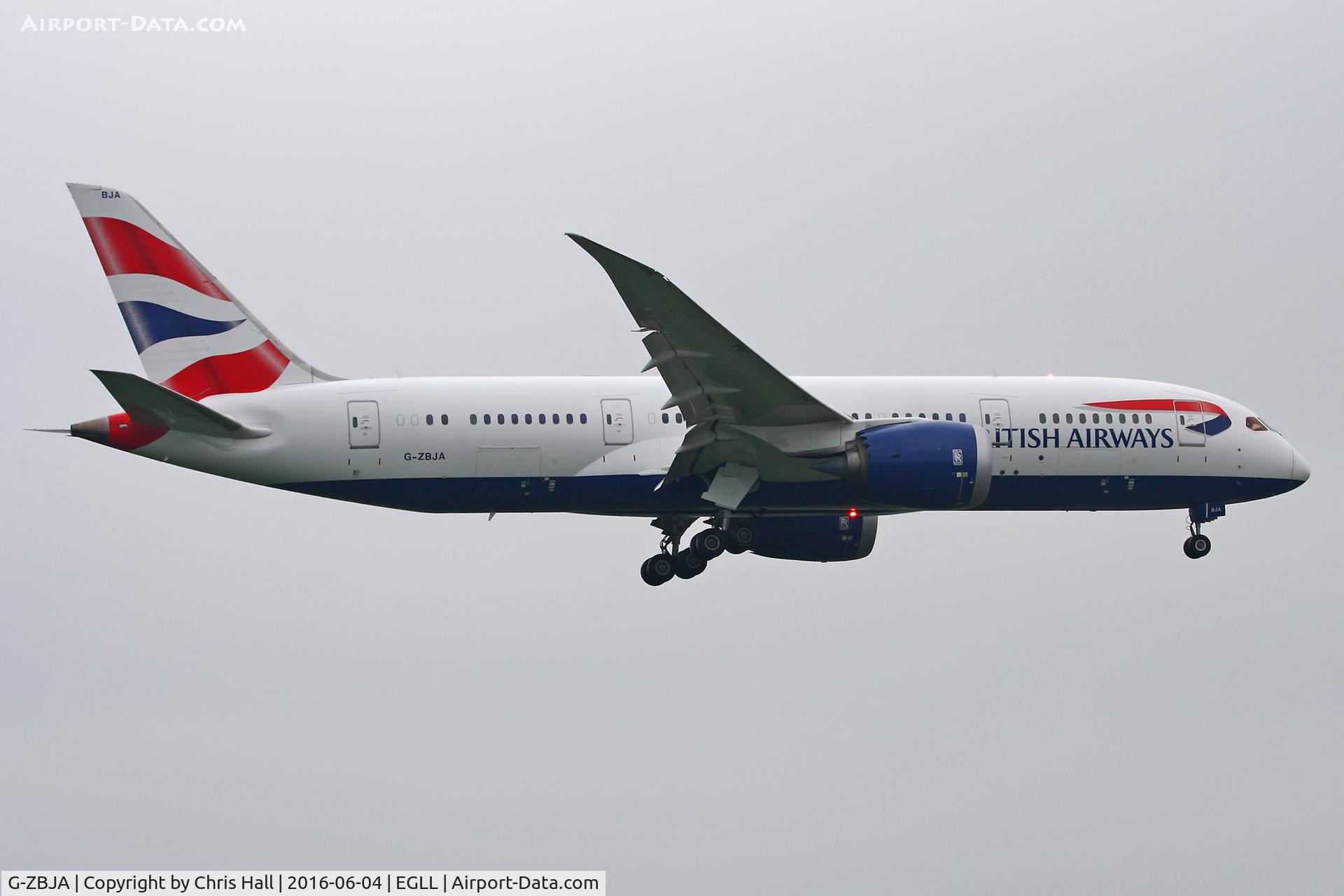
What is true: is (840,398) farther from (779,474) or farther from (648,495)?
(648,495)

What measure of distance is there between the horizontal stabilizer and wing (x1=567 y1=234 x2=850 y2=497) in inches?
328

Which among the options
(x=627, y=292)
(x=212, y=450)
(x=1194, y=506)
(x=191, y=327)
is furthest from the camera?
(x=1194, y=506)

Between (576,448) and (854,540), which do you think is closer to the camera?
(576,448)

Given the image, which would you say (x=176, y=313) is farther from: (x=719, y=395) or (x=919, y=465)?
(x=919, y=465)

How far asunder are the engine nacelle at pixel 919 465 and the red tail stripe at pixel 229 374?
11809mm

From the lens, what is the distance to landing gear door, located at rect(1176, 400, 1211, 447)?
35656 millimetres

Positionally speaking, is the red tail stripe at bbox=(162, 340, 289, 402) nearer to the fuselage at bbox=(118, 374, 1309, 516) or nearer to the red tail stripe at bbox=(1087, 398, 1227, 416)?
the fuselage at bbox=(118, 374, 1309, 516)

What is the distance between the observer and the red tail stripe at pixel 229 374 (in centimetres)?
3297

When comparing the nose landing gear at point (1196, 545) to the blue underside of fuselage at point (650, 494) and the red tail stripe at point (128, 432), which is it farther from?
the red tail stripe at point (128, 432)

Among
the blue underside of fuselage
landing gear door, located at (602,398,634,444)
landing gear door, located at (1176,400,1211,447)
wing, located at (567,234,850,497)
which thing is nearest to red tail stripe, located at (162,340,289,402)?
the blue underside of fuselage

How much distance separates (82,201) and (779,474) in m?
16.0

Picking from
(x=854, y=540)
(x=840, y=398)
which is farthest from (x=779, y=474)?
(x=854, y=540)

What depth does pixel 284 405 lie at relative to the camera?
104 feet

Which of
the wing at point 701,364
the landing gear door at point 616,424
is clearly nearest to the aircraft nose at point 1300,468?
the wing at point 701,364
